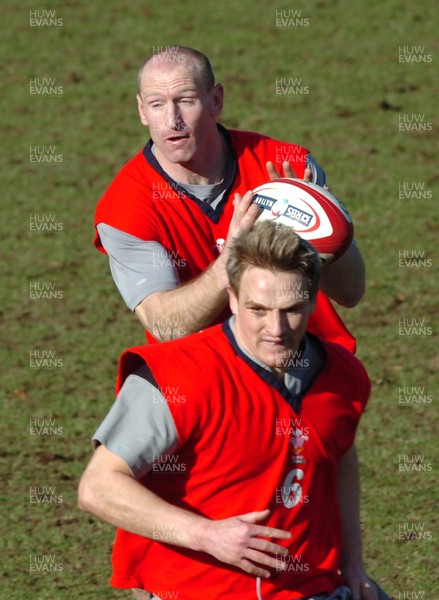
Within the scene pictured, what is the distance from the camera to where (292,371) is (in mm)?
5414

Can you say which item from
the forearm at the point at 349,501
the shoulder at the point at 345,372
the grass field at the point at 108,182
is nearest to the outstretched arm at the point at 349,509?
the forearm at the point at 349,501

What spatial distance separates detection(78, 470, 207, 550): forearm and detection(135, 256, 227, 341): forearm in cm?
125

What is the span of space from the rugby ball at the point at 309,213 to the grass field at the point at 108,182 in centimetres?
270

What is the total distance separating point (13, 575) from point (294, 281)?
406 centimetres

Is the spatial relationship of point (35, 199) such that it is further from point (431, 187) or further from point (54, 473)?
point (54, 473)

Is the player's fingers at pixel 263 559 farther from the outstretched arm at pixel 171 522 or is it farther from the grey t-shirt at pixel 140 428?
the grey t-shirt at pixel 140 428

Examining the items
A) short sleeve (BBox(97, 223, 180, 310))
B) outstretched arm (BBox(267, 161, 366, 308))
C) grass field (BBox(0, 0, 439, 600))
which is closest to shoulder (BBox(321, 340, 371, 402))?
outstretched arm (BBox(267, 161, 366, 308))

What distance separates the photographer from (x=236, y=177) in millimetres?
6828

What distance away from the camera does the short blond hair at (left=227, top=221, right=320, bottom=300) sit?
511 cm

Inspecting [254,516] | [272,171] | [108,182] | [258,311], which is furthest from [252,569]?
[108,182]

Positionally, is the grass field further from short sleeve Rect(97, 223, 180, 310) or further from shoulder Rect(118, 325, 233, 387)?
shoulder Rect(118, 325, 233, 387)

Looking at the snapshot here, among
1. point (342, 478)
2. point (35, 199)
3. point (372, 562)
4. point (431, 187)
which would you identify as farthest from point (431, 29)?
point (342, 478)

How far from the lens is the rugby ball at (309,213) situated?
616 centimetres

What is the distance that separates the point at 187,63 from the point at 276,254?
1940 mm
